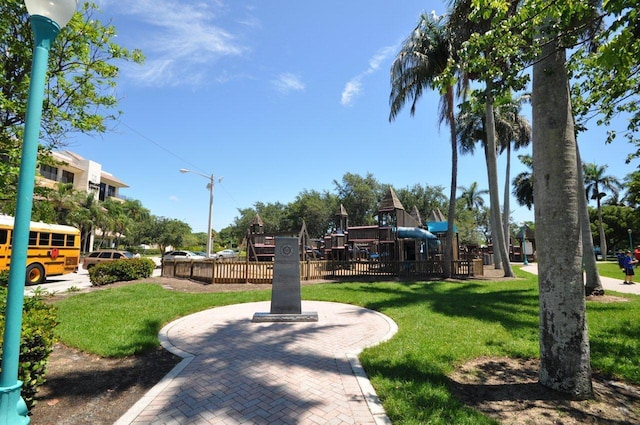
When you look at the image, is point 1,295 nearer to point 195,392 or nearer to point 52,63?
point 195,392

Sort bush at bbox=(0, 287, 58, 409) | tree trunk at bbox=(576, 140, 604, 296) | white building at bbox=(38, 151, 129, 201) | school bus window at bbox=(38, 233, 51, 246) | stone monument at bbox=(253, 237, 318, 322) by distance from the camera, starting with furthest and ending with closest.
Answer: white building at bbox=(38, 151, 129, 201), school bus window at bbox=(38, 233, 51, 246), tree trunk at bbox=(576, 140, 604, 296), stone monument at bbox=(253, 237, 318, 322), bush at bbox=(0, 287, 58, 409)

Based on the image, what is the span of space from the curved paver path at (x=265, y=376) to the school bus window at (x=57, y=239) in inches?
593

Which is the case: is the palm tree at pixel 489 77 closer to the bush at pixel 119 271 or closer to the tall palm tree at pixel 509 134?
the tall palm tree at pixel 509 134

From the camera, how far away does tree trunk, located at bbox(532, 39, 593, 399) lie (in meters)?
4.10

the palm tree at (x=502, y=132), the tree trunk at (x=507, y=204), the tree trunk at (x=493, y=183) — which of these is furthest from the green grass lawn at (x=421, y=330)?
the palm tree at (x=502, y=132)

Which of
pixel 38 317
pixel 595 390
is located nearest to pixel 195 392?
pixel 38 317

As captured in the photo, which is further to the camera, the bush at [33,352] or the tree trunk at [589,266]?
the tree trunk at [589,266]

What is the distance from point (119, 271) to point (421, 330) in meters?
14.6

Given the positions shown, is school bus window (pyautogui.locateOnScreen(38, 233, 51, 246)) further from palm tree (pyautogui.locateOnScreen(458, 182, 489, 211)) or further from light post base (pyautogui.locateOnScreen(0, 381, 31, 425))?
palm tree (pyautogui.locateOnScreen(458, 182, 489, 211))

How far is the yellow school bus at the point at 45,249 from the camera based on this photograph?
15609 millimetres

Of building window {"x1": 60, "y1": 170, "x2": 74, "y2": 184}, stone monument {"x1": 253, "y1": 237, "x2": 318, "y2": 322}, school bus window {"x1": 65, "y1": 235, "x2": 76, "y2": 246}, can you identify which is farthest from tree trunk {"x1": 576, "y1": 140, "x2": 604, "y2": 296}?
building window {"x1": 60, "y1": 170, "x2": 74, "y2": 184}

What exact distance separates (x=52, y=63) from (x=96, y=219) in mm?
45895

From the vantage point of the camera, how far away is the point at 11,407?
212 cm

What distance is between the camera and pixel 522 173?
2285 inches
